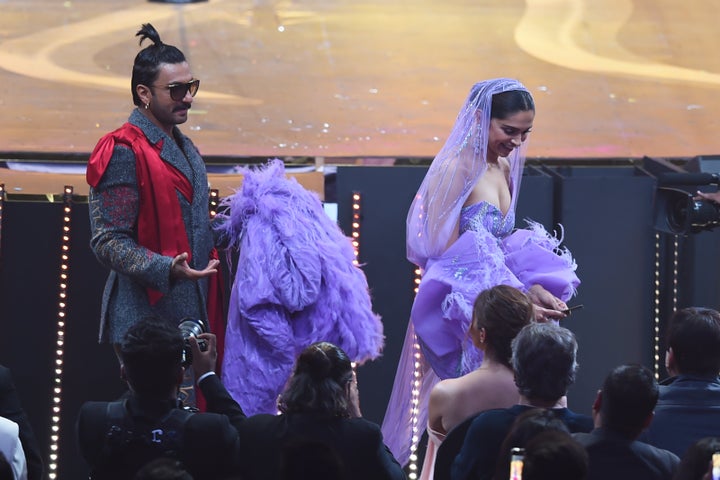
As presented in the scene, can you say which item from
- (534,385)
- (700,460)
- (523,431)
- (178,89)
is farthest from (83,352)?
(700,460)

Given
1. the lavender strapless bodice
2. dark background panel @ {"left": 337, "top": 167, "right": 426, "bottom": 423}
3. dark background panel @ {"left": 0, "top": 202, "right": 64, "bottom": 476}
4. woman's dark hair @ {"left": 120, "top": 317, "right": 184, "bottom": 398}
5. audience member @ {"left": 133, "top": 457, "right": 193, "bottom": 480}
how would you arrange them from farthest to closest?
1. dark background panel @ {"left": 337, "top": 167, "right": 426, "bottom": 423}
2. dark background panel @ {"left": 0, "top": 202, "right": 64, "bottom": 476}
3. the lavender strapless bodice
4. woman's dark hair @ {"left": 120, "top": 317, "right": 184, "bottom": 398}
5. audience member @ {"left": 133, "top": 457, "right": 193, "bottom": 480}

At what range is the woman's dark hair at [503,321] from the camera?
3.24 meters

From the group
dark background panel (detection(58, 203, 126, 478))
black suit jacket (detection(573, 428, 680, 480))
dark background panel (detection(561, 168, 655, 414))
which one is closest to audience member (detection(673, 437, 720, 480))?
black suit jacket (detection(573, 428, 680, 480))

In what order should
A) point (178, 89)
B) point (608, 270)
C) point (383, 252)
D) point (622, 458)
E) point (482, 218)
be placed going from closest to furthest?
point (622, 458), point (178, 89), point (482, 218), point (383, 252), point (608, 270)

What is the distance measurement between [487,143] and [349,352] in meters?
0.88

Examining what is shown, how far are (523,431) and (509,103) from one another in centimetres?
177

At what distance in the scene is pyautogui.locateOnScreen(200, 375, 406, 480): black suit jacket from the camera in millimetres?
2756

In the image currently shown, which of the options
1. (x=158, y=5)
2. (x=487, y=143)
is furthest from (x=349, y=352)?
(x=158, y=5)

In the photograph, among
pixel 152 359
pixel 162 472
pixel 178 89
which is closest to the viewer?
pixel 162 472

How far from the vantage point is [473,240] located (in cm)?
401

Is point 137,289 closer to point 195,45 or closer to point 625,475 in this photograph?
point 625,475

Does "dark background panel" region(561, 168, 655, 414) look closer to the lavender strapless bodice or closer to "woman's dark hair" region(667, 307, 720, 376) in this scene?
the lavender strapless bodice

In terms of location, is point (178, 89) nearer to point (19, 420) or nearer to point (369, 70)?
point (19, 420)

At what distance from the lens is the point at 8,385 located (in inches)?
121
